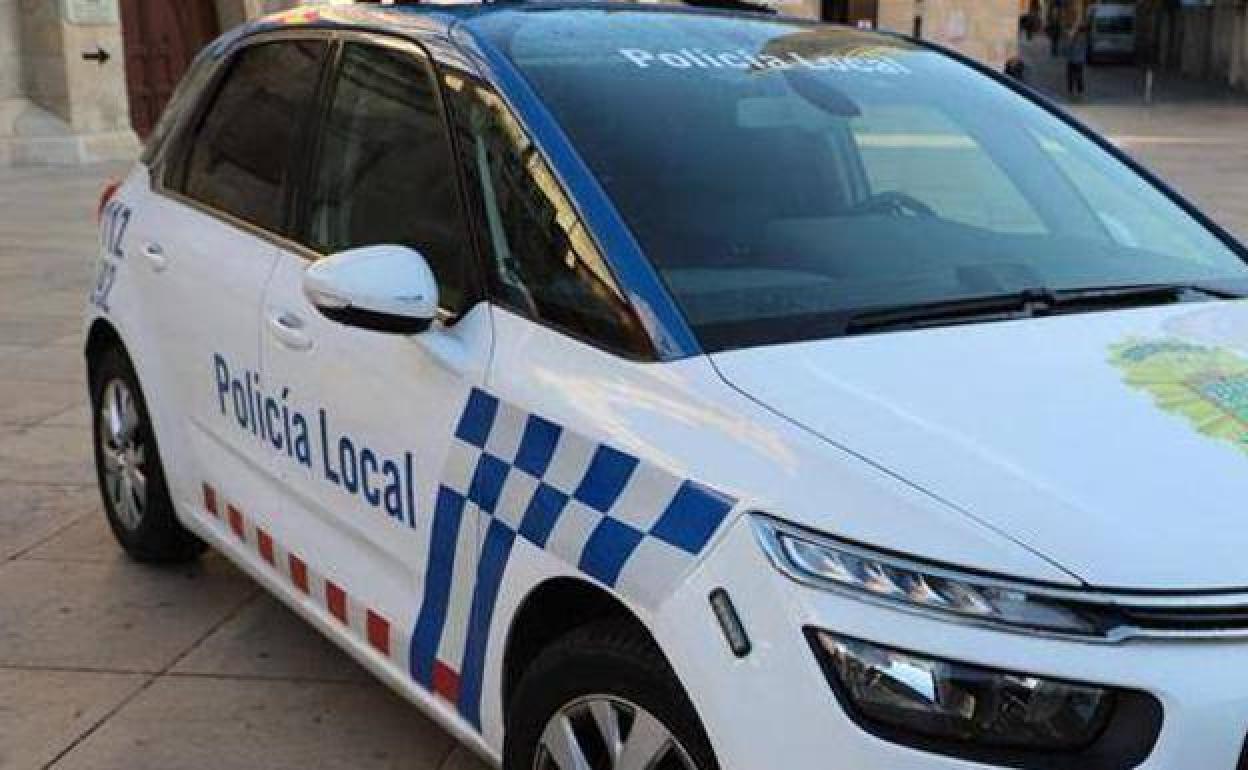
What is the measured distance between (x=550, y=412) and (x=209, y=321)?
1591mm

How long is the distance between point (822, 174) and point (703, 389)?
965 mm

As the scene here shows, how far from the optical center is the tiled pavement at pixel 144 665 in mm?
3549

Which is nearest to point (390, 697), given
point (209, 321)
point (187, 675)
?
point (187, 675)

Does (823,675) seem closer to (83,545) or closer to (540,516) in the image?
(540,516)

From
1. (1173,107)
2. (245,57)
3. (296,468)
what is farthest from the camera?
(1173,107)

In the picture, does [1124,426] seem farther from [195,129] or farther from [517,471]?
[195,129]

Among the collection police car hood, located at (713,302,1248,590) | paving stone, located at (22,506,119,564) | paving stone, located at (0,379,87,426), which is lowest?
paving stone, located at (0,379,87,426)

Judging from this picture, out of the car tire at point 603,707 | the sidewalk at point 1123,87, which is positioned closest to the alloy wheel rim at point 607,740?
the car tire at point 603,707

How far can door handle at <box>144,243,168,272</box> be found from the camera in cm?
420

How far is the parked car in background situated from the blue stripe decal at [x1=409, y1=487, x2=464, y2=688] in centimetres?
5427

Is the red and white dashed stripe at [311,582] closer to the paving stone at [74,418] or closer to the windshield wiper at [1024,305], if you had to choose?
the windshield wiper at [1024,305]

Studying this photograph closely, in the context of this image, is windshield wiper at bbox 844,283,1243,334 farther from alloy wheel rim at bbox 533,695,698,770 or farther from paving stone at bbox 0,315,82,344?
paving stone at bbox 0,315,82,344

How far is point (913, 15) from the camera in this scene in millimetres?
39094

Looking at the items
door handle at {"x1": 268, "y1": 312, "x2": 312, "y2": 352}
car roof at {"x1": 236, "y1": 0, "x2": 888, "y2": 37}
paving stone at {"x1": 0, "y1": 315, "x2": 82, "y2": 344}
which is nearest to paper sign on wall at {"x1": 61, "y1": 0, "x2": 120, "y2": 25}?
paving stone at {"x1": 0, "y1": 315, "x2": 82, "y2": 344}
